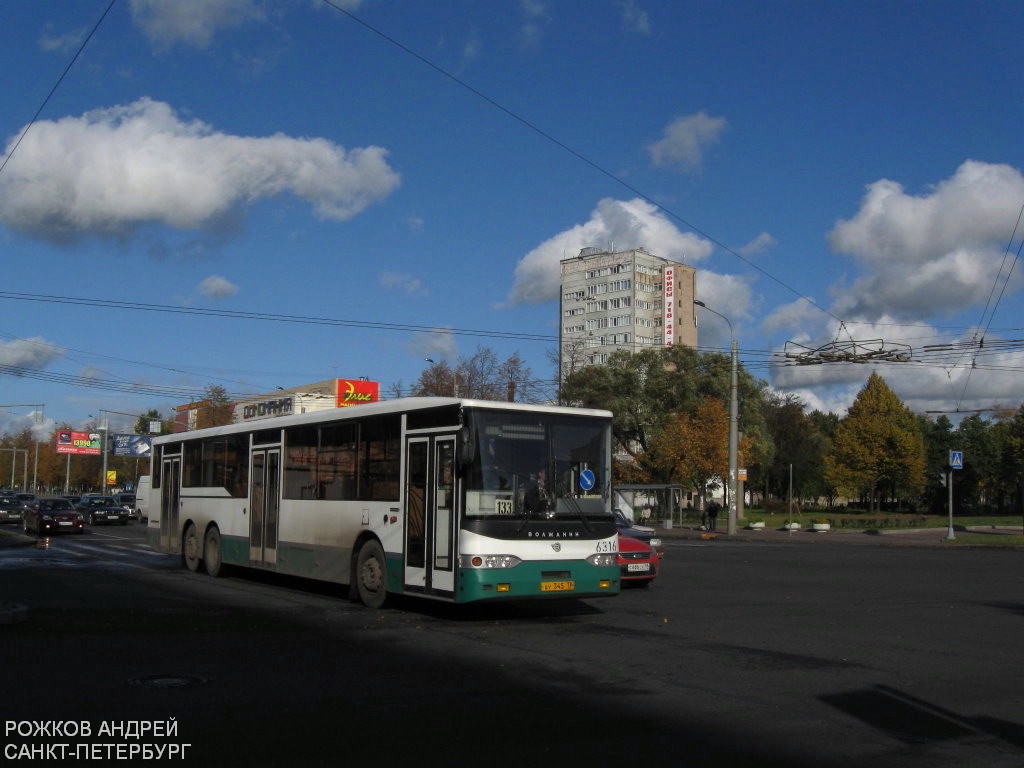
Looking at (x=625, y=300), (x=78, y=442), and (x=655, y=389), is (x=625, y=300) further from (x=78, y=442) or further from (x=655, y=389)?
(x=78, y=442)

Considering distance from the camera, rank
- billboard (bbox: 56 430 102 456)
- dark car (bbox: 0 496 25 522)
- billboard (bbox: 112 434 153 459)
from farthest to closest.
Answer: billboard (bbox: 56 430 102 456), billboard (bbox: 112 434 153 459), dark car (bbox: 0 496 25 522)

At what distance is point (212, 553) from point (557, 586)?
31.4 feet

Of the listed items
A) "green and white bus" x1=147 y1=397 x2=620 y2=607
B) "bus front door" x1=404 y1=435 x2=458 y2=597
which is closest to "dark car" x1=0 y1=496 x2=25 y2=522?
"green and white bus" x1=147 y1=397 x2=620 y2=607

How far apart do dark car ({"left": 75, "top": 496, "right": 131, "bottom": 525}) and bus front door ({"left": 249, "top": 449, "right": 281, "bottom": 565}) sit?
121 ft

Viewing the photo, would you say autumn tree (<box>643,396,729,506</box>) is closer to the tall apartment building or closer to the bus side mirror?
the tall apartment building

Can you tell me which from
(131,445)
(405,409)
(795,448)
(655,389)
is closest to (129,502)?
(655,389)

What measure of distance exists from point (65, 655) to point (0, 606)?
307 cm

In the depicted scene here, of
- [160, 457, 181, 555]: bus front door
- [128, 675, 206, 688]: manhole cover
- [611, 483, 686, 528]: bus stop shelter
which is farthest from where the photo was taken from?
[611, 483, 686, 528]: bus stop shelter

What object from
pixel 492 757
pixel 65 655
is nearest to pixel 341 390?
pixel 65 655

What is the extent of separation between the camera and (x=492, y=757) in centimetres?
638

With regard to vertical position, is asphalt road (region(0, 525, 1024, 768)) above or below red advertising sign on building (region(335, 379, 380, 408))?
below

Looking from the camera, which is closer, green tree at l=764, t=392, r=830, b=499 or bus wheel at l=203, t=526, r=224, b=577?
bus wheel at l=203, t=526, r=224, b=577

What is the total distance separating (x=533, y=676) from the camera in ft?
30.7

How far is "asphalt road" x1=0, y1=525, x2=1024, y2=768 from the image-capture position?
677cm
